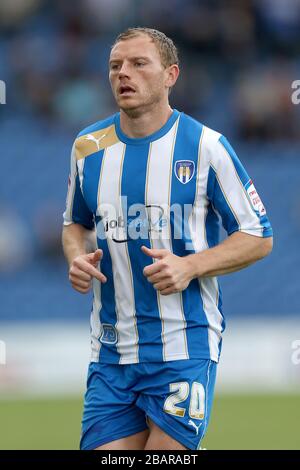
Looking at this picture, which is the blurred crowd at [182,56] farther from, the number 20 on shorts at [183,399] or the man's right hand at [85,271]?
the number 20 on shorts at [183,399]

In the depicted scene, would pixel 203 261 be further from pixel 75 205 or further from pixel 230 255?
pixel 75 205

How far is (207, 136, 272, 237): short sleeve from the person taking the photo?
5477mm

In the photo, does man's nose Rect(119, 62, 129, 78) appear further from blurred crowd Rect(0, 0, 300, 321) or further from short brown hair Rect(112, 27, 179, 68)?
blurred crowd Rect(0, 0, 300, 321)

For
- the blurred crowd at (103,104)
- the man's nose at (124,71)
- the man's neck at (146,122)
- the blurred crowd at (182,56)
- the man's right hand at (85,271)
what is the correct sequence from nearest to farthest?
1. the man's right hand at (85,271)
2. the man's nose at (124,71)
3. the man's neck at (146,122)
4. the blurred crowd at (103,104)
5. the blurred crowd at (182,56)

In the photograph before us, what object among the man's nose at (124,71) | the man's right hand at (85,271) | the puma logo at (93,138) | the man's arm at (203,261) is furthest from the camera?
the puma logo at (93,138)

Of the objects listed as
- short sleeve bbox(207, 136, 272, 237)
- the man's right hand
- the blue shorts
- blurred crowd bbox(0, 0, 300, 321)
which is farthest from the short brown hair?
blurred crowd bbox(0, 0, 300, 321)

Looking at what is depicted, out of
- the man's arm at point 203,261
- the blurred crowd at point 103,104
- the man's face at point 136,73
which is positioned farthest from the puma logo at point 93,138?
the blurred crowd at point 103,104

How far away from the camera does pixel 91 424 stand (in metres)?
5.53

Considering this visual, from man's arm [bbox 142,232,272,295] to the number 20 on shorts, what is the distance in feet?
1.63

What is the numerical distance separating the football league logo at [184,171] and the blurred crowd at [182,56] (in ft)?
34.5

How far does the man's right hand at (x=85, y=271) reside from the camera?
5.36 meters
